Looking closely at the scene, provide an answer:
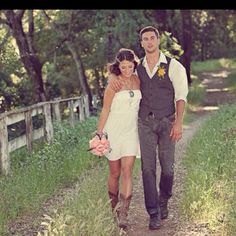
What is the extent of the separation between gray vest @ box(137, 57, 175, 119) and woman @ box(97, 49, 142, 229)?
0.28ft

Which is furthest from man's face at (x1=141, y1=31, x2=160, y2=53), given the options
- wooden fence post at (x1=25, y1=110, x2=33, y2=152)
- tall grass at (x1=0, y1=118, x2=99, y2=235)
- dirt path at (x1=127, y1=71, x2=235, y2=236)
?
wooden fence post at (x1=25, y1=110, x2=33, y2=152)

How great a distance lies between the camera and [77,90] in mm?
24062

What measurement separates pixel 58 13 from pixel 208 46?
33.5 m

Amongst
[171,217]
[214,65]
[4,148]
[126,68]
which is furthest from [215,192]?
[214,65]

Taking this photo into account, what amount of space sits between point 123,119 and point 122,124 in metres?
0.05

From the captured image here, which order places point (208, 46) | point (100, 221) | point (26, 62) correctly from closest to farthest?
point (100, 221)
point (26, 62)
point (208, 46)

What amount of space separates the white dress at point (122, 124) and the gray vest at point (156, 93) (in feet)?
0.35

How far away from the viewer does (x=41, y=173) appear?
26.0 ft

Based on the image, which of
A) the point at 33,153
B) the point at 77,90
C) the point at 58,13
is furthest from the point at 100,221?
the point at 77,90

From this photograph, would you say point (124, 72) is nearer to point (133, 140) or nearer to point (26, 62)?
point (133, 140)

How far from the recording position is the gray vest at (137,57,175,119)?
5.69 meters

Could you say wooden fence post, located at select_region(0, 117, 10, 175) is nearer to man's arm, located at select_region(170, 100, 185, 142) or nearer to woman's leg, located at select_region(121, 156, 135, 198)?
woman's leg, located at select_region(121, 156, 135, 198)

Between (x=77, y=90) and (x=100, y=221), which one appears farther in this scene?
(x=77, y=90)

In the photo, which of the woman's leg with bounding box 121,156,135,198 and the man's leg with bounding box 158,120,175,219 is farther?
the man's leg with bounding box 158,120,175,219
